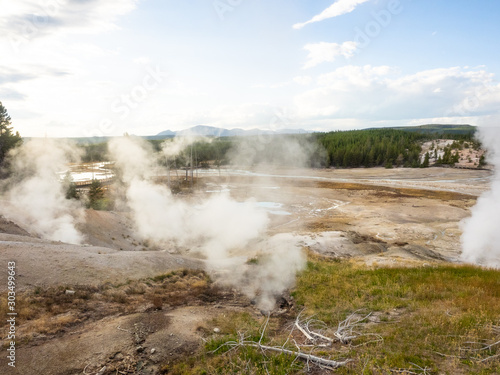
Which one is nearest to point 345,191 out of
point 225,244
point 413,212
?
point 413,212

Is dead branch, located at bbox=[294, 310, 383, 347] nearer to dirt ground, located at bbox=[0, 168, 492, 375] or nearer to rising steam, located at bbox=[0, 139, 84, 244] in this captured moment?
dirt ground, located at bbox=[0, 168, 492, 375]

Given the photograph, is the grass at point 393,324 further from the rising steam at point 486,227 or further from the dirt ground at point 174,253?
the rising steam at point 486,227

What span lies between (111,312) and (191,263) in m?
6.18

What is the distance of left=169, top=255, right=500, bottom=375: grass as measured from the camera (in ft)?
21.9

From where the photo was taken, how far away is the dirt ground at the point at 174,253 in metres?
7.97

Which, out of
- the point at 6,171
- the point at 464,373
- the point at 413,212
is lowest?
the point at 413,212

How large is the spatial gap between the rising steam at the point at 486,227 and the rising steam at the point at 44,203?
99.2 feet

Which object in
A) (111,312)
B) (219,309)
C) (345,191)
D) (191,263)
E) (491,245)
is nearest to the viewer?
(111,312)

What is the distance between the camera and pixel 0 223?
1819cm

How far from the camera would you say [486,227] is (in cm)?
2292

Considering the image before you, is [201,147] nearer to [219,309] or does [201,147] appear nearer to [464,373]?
[219,309]

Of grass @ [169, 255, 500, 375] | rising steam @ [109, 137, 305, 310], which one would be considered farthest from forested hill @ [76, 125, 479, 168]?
grass @ [169, 255, 500, 375]

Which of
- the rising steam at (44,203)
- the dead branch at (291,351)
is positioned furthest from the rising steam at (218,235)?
the rising steam at (44,203)

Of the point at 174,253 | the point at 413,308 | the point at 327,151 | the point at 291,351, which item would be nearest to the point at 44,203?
the point at 174,253
